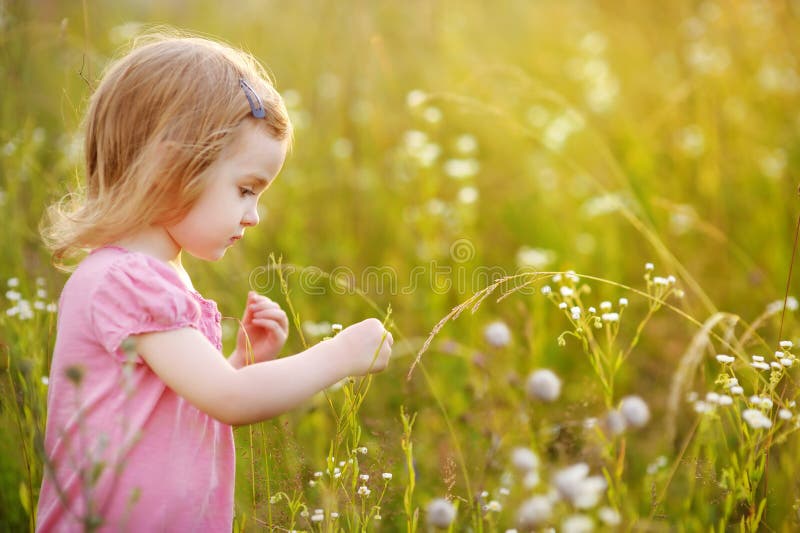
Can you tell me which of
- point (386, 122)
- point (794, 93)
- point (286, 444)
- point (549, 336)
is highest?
point (794, 93)

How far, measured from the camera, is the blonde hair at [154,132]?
4.44 feet

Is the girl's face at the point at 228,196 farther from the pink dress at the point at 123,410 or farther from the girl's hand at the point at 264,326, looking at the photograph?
the girl's hand at the point at 264,326

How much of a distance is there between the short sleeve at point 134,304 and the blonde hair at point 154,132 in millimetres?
109

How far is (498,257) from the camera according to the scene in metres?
3.44

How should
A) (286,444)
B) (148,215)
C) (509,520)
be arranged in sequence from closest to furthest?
(148,215) → (286,444) → (509,520)

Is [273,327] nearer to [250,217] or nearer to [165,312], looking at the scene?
[250,217]

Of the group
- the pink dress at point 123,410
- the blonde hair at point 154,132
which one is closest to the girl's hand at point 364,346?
the pink dress at point 123,410

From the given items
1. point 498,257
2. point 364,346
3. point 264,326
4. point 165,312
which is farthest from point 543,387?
point 498,257

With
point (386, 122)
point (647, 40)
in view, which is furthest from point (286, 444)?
point (647, 40)

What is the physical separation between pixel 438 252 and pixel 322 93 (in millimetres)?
1565

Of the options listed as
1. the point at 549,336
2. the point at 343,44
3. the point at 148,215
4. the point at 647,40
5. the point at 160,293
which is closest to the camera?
the point at 160,293

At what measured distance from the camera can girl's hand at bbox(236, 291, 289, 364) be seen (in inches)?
64.2

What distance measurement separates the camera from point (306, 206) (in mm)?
3693

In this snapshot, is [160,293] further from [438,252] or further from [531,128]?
[531,128]
